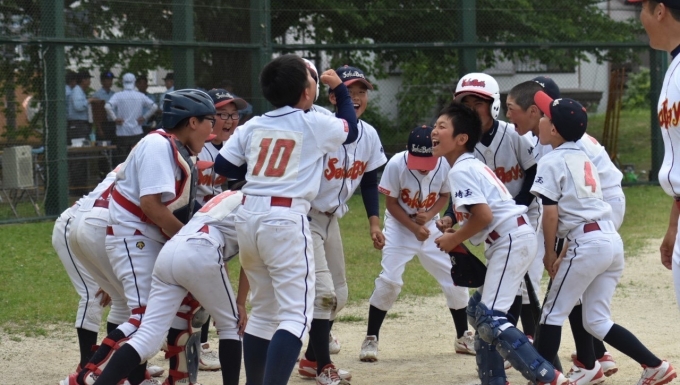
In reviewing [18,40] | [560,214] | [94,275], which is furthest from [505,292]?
[18,40]

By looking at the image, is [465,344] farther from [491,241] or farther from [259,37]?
[259,37]

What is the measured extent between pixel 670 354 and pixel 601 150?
1395 millimetres

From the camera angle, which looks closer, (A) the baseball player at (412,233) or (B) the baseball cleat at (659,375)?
(B) the baseball cleat at (659,375)

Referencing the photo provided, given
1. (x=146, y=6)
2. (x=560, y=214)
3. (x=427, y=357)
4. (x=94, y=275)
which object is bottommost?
(x=427, y=357)

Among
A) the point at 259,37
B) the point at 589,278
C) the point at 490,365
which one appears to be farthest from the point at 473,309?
the point at 259,37

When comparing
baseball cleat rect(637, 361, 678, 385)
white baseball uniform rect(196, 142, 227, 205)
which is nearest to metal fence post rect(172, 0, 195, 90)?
white baseball uniform rect(196, 142, 227, 205)

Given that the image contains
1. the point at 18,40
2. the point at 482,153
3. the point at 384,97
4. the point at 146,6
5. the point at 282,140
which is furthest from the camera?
the point at 384,97

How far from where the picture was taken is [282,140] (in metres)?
4.36

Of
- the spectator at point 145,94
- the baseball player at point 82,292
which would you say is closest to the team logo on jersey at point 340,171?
the baseball player at point 82,292

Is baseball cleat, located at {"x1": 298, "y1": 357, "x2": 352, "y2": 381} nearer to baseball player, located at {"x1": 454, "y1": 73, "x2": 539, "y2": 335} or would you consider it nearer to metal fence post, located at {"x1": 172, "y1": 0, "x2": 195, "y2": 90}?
baseball player, located at {"x1": 454, "y1": 73, "x2": 539, "y2": 335}

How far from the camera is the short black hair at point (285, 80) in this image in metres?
4.41

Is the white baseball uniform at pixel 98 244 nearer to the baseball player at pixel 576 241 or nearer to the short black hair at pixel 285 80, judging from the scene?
the short black hair at pixel 285 80

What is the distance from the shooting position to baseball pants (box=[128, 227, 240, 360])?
4344 mm

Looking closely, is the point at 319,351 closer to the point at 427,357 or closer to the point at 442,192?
the point at 427,357
